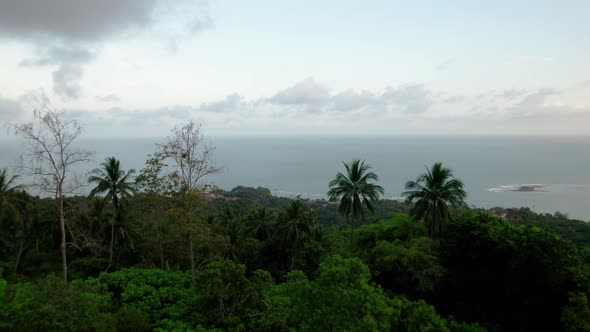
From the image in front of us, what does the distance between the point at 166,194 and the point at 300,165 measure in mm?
157755

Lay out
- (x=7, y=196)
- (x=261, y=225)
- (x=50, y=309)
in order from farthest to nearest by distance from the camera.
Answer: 1. (x=261, y=225)
2. (x=7, y=196)
3. (x=50, y=309)

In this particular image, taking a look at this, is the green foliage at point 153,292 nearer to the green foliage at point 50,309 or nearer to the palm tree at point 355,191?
the green foliage at point 50,309

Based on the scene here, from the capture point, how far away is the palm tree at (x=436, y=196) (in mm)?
19469

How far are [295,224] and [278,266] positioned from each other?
4.08m

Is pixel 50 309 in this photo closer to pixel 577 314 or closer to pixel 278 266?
pixel 278 266

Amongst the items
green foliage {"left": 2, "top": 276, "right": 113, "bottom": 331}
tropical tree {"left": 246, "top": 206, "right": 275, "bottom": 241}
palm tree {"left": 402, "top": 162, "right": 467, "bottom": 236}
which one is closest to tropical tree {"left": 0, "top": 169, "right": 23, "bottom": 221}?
green foliage {"left": 2, "top": 276, "right": 113, "bottom": 331}

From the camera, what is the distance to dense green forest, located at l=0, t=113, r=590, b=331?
9.02 m

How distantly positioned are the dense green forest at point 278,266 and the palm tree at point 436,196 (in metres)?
0.07

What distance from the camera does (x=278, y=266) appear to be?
2488cm

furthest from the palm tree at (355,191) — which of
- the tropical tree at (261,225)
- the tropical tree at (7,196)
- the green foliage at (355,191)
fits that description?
the tropical tree at (7,196)

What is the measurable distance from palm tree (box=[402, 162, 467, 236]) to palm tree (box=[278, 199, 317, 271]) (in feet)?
24.3

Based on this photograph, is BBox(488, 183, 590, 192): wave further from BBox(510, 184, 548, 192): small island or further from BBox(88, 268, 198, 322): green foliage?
BBox(88, 268, 198, 322): green foliage

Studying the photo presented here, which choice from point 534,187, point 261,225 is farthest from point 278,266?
point 534,187

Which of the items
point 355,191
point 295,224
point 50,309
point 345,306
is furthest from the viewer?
point 295,224
